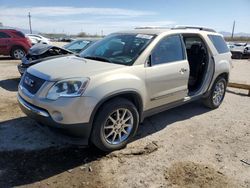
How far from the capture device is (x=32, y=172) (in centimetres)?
350

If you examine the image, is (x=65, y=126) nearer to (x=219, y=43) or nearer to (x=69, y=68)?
(x=69, y=68)

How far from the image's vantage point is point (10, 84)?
26.9 feet

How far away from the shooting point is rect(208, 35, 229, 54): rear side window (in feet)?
19.8

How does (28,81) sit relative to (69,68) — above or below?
below

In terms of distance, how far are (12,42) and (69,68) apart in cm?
1094

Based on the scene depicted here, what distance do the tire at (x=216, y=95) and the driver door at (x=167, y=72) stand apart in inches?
47.8

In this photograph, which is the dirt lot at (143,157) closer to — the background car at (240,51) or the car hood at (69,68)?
the car hood at (69,68)

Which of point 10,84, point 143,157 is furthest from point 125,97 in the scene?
point 10,84

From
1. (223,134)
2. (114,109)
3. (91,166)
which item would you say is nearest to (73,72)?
(114,109)

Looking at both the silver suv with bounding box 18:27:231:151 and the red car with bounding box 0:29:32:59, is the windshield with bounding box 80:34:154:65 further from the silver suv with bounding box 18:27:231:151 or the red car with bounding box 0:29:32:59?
the red car with bounding box 0:29:32:59

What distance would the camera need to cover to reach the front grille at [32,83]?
3.86 meters

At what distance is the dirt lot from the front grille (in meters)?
0.80

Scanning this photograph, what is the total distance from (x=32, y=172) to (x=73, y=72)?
1.38m

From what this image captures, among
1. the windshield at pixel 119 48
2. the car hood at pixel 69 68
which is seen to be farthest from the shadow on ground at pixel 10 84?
the car hood at pixel 69 68
